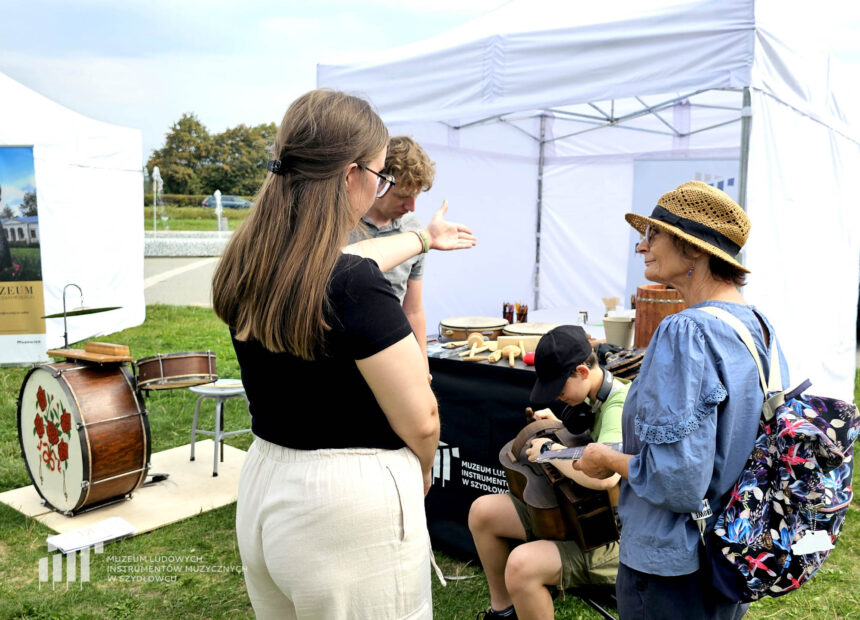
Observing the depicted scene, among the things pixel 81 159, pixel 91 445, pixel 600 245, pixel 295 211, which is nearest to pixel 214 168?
pixel 81 159

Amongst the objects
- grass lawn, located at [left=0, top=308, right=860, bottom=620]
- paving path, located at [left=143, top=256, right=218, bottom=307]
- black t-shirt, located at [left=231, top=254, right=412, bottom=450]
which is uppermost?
black t-shirt, located at [left=231, top=254, right=412, bottom=450]

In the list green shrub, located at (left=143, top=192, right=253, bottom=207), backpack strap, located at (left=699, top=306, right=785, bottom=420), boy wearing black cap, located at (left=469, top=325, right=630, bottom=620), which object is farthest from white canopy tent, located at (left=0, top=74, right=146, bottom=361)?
green shrub, located at (left=143, top=192, right=253, bottom=207)

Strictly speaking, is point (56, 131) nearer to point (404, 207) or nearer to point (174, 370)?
point (174, 370)

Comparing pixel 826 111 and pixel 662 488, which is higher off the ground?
pixel 826 111

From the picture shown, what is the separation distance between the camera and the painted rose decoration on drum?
12.1ft

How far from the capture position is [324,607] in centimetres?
131

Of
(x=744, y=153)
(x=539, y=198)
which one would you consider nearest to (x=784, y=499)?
(x=744, y=153)

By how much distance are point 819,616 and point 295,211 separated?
2820mm

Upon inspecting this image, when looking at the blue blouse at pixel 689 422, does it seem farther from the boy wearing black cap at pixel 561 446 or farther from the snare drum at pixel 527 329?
the snare drum at pixel 527 329

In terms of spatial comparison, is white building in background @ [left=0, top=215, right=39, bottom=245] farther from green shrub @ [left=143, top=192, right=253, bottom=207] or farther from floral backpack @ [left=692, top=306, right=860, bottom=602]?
green shrub @ [left=143, top=192, right=253, bottom=207]

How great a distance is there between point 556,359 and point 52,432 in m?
2.91

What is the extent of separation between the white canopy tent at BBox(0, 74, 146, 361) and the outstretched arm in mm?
7466

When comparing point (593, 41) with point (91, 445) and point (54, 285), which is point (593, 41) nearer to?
point (91, 445)

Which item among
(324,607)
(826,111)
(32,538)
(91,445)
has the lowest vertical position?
(32,538)
